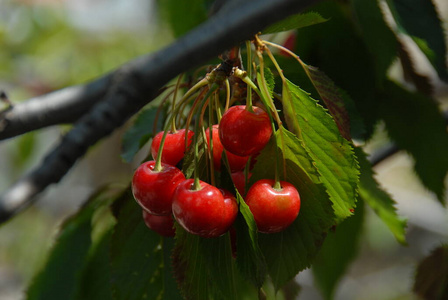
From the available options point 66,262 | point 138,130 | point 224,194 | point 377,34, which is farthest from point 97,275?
point 377,34

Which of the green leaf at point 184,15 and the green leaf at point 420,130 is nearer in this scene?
the green leaf at point 420,130

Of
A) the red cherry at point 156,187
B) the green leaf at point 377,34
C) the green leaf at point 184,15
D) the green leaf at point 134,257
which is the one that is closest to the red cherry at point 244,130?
the red cherry at point 156,187

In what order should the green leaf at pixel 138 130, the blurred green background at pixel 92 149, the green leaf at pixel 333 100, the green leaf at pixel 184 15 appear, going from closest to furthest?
the green leaf at pixel 333 100 < the green leaf at pixel 138 130 < the green leaf at pixel 184 15 < the blurred green background at pixel 92 149

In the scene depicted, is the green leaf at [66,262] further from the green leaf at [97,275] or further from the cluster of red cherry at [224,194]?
the cluster of red cherry at [224,194]

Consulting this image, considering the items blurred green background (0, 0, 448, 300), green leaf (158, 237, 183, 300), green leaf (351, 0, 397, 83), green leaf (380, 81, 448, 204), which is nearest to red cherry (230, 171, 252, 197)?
green leaf (158, 237, 183, 300)

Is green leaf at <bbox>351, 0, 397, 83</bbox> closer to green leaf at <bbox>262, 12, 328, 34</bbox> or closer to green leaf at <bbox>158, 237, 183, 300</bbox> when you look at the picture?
green leaf at <bbox>262, 12, 328, 34</bbox>

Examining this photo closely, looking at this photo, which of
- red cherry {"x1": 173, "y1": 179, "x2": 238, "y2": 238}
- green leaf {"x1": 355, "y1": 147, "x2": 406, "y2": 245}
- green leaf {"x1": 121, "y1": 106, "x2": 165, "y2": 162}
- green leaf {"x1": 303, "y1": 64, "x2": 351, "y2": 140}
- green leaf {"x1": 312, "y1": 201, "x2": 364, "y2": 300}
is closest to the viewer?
red cherry {"x1": 173, "y1": 179, "x2": 238, "y2": 238}

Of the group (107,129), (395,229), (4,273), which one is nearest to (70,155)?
(107,129)
